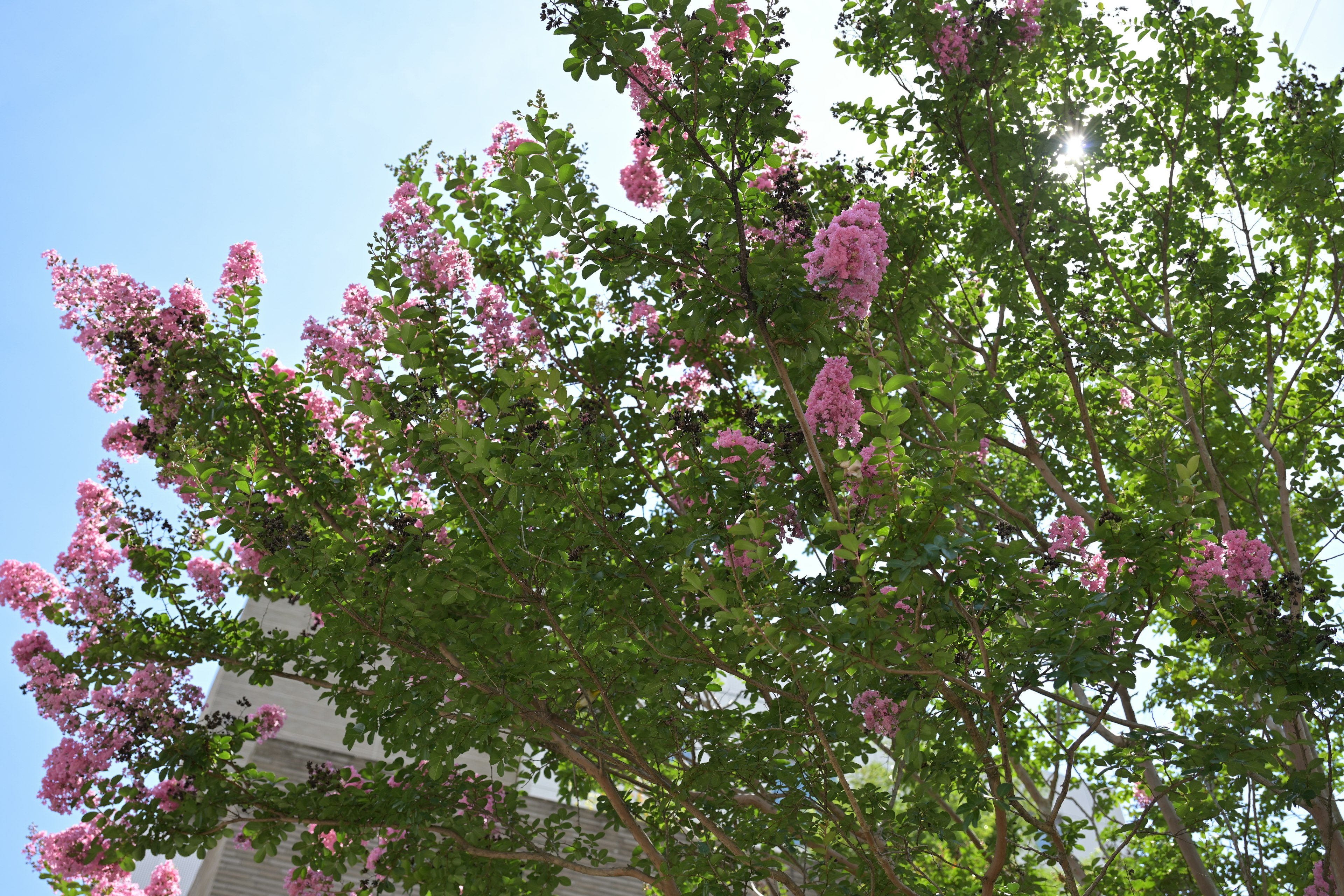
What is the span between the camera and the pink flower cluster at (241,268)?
15.1ft

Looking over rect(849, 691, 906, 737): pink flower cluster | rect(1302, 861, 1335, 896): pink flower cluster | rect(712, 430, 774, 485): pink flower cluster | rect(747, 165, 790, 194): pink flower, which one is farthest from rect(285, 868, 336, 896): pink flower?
rect(1302, 861, 1335, 896): pink flower cluster

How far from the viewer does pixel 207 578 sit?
4.80m

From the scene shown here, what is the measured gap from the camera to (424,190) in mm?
4059

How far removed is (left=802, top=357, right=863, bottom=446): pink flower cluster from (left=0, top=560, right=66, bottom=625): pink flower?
4411mm

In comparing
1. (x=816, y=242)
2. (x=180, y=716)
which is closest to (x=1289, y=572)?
(x=816, y=242)

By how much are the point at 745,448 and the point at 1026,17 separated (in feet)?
8.41

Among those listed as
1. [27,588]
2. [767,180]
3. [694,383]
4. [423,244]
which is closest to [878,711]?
[694,383]

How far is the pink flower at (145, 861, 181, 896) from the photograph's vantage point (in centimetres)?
615

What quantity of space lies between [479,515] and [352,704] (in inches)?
59.7

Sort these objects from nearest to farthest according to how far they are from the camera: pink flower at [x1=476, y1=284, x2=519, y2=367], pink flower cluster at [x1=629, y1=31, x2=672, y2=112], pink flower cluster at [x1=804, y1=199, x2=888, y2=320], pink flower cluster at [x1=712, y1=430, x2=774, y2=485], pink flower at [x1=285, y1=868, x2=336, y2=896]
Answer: pink flower cluster at [x1=804, y1=199, x2=888, y2=320], pink flower cluster at [x1=629, y1=31, x2=672, y2=112], pink flower cluster at [x1=712, y1=430, x2=774, y2=485], pink flower at [x1=476, y1=284, x2=519, y2=367], pink flower at [x1=285, y1=868, x2=336, y2=896]

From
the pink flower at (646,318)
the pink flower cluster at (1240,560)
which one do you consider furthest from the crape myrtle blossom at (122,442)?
the pink flower cluster at (1240,560)

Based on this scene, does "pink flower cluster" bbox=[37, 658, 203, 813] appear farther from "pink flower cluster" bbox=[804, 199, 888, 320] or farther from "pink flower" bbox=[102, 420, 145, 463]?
"pink flower cluster" bbox=[804, 199, 888, 320]

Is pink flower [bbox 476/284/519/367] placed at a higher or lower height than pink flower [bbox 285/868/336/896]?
higher

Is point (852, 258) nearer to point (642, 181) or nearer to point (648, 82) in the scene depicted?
point (648, 82)
